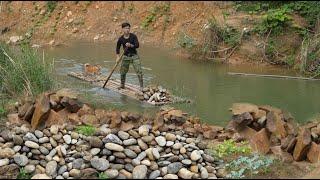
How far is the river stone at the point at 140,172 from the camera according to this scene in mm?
5391

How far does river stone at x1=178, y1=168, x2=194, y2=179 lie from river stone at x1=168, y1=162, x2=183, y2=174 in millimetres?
52

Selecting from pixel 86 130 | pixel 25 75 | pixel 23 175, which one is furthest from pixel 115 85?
pixel 23 175

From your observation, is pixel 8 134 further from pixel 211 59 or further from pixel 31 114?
pixel 211 59

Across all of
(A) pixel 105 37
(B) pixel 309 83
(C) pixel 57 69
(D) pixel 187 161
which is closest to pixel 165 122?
(D) pixel 187 161

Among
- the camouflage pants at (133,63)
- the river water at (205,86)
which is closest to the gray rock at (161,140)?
the river water at (205,86)

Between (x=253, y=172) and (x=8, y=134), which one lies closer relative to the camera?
(x=253, y=172)

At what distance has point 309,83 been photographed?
36.8ft

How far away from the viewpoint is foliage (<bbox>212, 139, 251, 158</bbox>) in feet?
19.7

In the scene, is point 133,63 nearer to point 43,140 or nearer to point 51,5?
point 43,140

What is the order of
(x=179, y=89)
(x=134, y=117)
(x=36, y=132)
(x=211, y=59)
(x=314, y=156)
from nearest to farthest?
1. (x=314, y=156)
2. (x=36, y=132)
3. (x=134, y=117)
4. (x=179, y=89)
5. (x=211, y=59)

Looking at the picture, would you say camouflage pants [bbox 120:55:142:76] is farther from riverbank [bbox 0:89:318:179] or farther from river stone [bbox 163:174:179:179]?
river stone [bbox 163:174:179:179]

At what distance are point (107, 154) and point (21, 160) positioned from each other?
0.94 m

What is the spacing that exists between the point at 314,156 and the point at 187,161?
1.42 m

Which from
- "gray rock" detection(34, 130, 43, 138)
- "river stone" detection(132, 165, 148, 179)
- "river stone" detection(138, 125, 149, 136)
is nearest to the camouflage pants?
"river stone" detection(138, 125, 149, 136)
